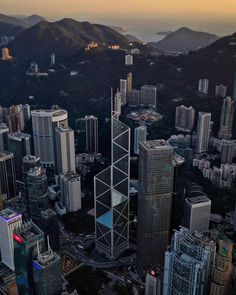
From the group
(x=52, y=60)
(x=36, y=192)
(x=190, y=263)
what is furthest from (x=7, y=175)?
(x=52, y=60)

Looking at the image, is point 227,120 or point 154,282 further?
point 227,120

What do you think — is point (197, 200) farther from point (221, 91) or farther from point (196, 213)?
point (221, 91)

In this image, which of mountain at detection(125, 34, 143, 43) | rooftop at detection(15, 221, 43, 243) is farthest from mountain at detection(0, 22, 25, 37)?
rooftop at detection(15, 221, 43, 243)

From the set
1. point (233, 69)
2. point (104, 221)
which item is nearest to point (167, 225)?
point (104, 221)

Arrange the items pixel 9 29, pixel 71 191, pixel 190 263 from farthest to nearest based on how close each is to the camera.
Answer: pixel 9 29, pixel 71 191, pixel 190 263

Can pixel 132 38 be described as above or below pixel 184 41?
above

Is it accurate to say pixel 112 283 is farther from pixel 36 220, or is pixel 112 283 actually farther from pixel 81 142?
pixel 81 142
